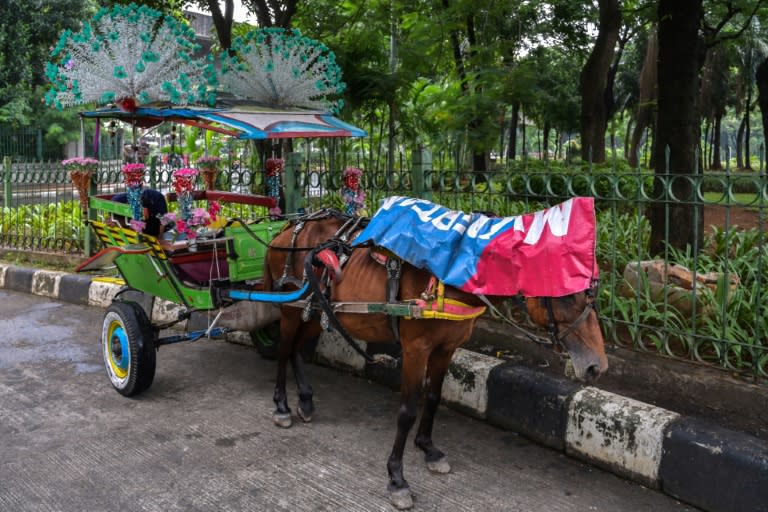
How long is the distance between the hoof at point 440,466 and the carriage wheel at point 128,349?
2.23m

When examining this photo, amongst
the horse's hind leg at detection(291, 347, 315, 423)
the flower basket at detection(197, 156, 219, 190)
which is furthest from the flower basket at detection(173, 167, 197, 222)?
the flower basket at detection(197, 156, 219, 190)

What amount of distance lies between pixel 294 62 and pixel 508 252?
10.2ft

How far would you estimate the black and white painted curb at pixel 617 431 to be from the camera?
354cm

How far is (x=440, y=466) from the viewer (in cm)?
403

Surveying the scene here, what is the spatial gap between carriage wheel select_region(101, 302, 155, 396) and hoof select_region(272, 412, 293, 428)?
1.08 metres

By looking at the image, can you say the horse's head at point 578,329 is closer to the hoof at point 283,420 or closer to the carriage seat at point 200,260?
the hoof at point 283,420

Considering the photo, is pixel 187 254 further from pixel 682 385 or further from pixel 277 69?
pixel 682 385

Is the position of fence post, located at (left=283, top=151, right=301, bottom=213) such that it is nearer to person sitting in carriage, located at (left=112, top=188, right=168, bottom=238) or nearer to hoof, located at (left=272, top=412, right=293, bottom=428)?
person sitting in carriage, located at (left=112, top=188, right=168, bottom=238)

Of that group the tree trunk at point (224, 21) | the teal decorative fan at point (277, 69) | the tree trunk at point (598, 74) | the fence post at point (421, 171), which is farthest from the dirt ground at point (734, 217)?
the tree trunk at point (224, 21)

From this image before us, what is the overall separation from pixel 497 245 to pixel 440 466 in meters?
1.43

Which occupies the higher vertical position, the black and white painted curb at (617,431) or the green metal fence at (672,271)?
the green metal fence at (672,271)

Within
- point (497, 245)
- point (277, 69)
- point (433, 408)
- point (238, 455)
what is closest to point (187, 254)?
point (238, 455)

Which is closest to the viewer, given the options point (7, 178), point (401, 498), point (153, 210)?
point (401, 498)

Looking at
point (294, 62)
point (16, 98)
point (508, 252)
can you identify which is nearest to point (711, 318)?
point (508, 252)
